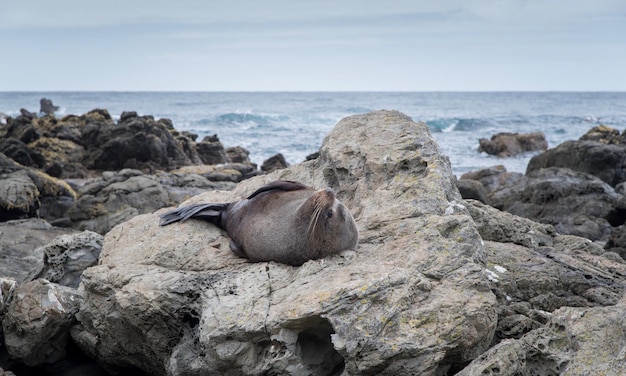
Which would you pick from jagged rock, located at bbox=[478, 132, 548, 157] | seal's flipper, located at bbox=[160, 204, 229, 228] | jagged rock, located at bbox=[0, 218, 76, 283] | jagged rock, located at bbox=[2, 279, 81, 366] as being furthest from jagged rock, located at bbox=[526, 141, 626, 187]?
jagged rock, located at bbox=[2, 279, 81, 366]

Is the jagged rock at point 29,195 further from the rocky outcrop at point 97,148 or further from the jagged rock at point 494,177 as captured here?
the jagged rock at point 494,177

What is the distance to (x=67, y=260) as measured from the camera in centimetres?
757

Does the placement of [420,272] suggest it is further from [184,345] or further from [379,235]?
[184,345]

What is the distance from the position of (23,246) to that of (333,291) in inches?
247

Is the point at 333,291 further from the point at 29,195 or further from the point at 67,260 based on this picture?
the point at 29,195

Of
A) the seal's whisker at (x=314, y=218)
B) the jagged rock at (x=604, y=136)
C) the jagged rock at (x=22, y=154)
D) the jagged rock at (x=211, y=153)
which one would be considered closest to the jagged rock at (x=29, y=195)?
the jagged rock at (x=22, y=154)

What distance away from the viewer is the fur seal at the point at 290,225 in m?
5.69

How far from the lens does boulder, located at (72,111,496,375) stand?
4.68 meters

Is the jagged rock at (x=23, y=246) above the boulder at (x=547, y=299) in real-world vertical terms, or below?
below

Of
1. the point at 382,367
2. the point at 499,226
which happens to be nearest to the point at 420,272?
the point at 382,367

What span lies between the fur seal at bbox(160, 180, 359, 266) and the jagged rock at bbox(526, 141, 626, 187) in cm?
1280

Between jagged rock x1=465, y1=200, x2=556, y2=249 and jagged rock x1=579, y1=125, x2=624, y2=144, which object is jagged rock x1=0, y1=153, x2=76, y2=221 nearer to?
jagged rock x1=465, y1=200, x2=556, y2=249

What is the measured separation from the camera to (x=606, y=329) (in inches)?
164

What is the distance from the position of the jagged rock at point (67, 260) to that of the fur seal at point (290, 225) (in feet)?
6.45
